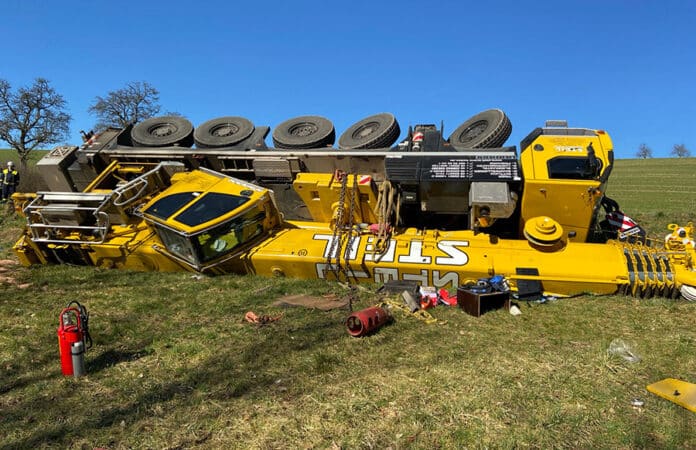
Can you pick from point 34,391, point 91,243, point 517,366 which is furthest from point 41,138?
point 517,366

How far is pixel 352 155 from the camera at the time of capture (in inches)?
352

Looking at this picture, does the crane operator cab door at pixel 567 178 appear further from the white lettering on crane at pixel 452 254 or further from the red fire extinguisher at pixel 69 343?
the red fire extinguisher at pixel 69 343

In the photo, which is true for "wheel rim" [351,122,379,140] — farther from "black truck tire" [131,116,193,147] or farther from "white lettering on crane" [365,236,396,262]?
"black truck tire" [131,116,193,147]

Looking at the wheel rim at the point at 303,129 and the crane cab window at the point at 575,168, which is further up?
the wheel rim at the point at 303,129

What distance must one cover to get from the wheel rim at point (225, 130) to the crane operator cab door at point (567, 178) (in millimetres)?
6621

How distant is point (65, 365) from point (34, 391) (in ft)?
1.08

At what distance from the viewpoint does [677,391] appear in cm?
402

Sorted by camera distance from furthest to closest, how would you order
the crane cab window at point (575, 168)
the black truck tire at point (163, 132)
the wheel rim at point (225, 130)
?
the wheel rim at point (225, 130) → the black truck tire at point (163, 132) → the crane cab window at point (575, 168)

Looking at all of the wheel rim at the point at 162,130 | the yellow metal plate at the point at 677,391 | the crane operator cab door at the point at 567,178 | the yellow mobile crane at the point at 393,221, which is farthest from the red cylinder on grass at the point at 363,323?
the wheel rim at the point at 162,130

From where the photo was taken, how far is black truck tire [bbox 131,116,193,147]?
10438mm

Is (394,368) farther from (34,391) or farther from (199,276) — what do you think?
(199,276)

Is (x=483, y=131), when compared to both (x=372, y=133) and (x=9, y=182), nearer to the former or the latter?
(x=372, y=133)

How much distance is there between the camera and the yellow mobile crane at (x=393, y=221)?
277 inches

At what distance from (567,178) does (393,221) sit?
10.3ft
